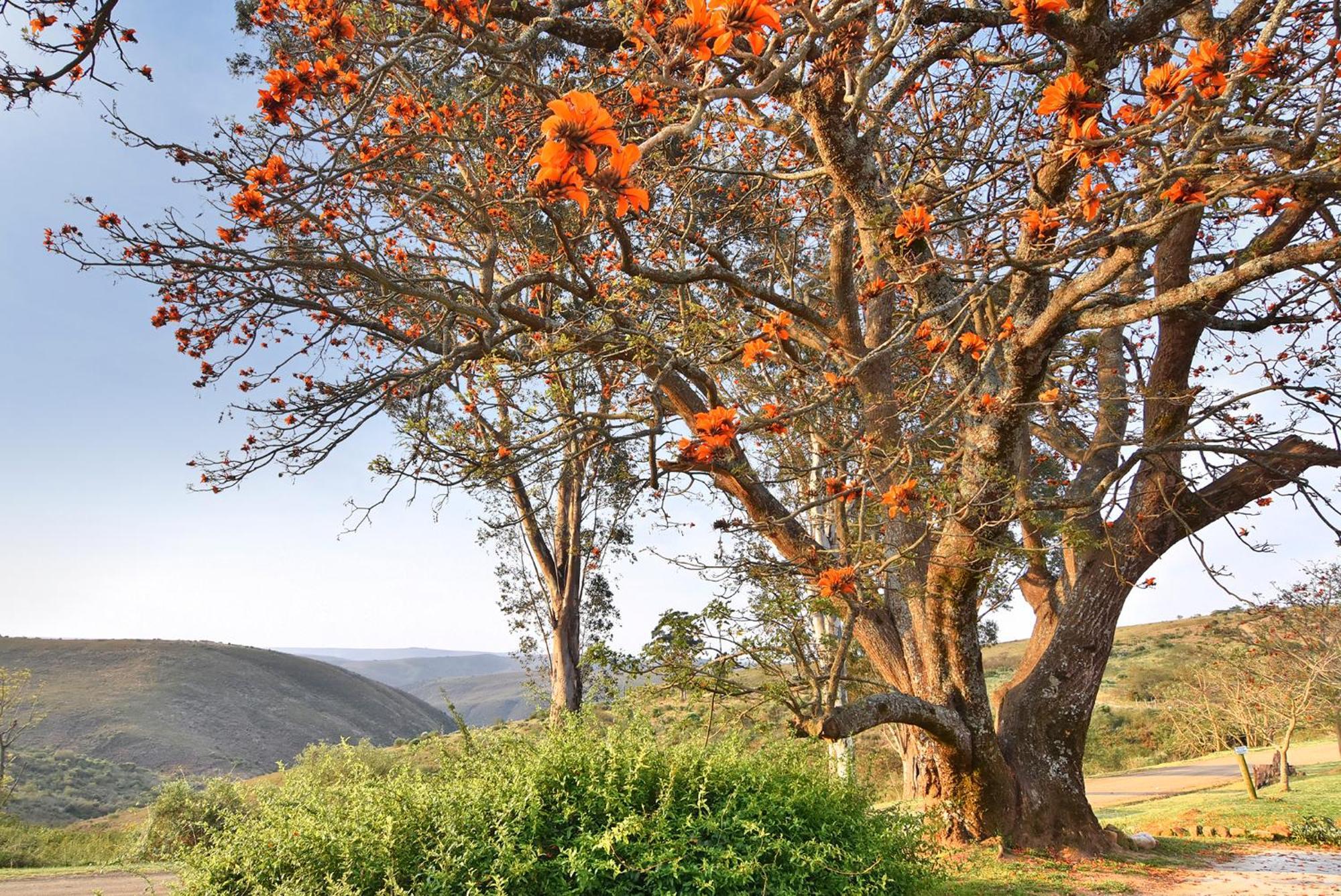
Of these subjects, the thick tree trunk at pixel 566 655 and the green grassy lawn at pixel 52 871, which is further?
the thick tree trunk at pixel 566 655

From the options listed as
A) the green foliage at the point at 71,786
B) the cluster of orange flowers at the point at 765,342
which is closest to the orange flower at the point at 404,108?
the cluster of orange flowers at the point at 765,342

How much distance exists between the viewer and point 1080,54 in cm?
363

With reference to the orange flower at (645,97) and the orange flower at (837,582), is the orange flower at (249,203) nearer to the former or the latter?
the orange flower at (645,97)

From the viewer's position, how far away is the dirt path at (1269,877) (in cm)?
588

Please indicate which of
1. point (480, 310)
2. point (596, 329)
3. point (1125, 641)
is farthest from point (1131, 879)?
point (1125, 641)

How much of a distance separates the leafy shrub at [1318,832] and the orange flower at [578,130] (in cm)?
1125

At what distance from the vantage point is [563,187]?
1.69 metres

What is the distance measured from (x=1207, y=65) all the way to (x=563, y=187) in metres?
2.60

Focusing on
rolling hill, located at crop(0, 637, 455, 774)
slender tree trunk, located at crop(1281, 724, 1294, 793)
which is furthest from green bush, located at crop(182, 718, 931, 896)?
rolling hill, located at crop(0, 637, 455, 774)

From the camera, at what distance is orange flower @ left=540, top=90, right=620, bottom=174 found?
5.28 ft

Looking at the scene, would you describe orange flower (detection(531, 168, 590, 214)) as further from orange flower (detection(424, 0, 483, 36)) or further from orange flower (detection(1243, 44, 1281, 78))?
orange flower (detection(1243, 44, 1281, 78))

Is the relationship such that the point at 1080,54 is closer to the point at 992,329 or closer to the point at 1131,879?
the point at 992,329

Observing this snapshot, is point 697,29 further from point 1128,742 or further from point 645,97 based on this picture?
point 1128,742

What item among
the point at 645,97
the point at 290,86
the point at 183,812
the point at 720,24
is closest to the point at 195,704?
the point at 183,812
